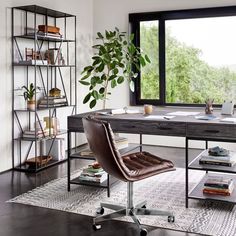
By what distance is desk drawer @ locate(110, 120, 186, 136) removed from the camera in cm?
329

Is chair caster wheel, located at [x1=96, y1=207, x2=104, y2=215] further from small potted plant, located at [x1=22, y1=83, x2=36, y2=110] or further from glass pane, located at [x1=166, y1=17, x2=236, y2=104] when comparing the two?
glass pane, located at [x1=166, y1=17, x2=236, y2=104]

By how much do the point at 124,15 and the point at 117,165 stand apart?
4128mm

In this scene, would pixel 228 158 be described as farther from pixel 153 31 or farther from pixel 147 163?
pixel 153 31

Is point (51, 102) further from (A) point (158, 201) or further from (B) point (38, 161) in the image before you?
(A) point (158, 201)

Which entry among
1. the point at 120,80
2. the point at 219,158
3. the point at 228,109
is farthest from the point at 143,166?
the point at 120,80

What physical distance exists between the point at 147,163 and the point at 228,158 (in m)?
0.76

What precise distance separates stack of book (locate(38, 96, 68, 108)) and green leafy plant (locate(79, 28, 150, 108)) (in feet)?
1.79

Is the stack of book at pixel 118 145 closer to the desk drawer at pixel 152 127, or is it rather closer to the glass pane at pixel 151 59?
the desk drawer at pixel 152 127

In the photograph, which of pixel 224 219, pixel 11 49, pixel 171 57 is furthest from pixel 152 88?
pixel 224 219

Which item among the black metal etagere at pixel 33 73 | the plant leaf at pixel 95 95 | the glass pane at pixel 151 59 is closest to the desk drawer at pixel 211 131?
the black metal etagere at pixel 33 73

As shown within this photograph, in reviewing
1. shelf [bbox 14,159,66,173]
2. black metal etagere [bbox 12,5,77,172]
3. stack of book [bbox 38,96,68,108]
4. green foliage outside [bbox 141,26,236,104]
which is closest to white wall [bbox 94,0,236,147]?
green foliage outside [bbox 141,26,236,104]

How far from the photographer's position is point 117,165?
2.66 m

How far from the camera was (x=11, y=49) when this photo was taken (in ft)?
15.1

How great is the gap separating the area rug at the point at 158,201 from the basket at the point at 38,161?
587 mm
